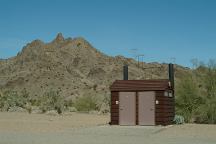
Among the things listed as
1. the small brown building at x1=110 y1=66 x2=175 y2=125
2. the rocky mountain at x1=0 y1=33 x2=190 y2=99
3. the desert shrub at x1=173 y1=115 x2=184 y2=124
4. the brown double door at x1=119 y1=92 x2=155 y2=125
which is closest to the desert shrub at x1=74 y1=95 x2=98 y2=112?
the rocky mountain at x1=0 y1=33 x2=190 y2=99

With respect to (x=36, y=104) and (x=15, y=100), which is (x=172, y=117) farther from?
(x=36, y=104)

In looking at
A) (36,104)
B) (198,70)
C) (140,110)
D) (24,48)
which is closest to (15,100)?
(36,104)

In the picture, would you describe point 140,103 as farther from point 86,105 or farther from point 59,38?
point 59,38

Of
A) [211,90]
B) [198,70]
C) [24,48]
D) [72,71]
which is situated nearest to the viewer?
[211,90]

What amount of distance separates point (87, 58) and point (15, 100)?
49410mm

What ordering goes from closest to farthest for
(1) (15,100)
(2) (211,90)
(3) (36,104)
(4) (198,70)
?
(2) (211,90)
(4) (198,70)
(1) (15,100)
(3) (36,104)

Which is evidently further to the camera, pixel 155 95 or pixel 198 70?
pixel 198 70

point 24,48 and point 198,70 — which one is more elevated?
point 24,48

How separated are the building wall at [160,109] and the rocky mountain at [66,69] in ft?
207

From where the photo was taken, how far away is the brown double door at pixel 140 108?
29.5 meters

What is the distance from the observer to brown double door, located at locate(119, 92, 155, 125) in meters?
29.5

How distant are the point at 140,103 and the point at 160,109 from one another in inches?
49.8

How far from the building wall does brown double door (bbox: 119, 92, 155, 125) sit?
303mm

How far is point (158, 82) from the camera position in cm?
2983
